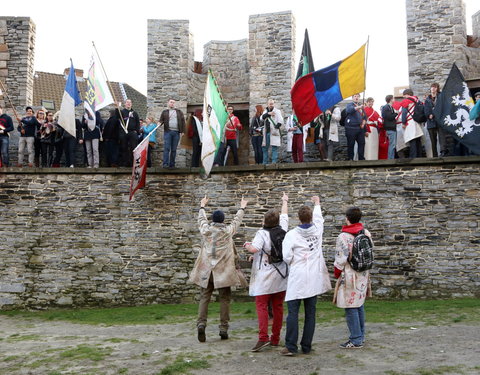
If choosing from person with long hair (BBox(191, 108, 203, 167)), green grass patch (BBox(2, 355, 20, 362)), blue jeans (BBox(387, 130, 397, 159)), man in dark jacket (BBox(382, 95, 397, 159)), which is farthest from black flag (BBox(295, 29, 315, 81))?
green grass patch (BBox(2, 355, 20, 362))

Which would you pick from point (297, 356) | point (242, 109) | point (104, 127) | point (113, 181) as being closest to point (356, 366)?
point (297, 356)

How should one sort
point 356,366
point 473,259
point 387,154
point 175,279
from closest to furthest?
point 356,366
point 473,259
point 175,279
point 387,154

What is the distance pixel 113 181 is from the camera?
44.5ft

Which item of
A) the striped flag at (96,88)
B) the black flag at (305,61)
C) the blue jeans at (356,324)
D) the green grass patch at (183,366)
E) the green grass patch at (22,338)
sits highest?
the black flag at (305,61)

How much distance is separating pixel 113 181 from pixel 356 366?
27.8 ft

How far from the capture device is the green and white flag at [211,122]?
11680 mm

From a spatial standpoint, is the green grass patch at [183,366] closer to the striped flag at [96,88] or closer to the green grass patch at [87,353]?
the green grass patch at [87,353]

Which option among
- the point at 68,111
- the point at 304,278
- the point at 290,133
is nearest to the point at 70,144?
the point at 68,111

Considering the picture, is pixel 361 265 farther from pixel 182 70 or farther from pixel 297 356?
pixel 182 70

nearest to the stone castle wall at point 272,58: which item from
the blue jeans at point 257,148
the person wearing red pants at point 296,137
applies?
the person wearing red pants at point 296,137

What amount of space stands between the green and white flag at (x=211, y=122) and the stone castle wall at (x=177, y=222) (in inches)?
60.7

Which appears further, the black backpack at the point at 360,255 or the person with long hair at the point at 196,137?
the person with long hair at the point at 196,137

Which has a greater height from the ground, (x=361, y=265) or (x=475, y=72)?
(x=475, y=72)

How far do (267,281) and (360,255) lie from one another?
117 cm
